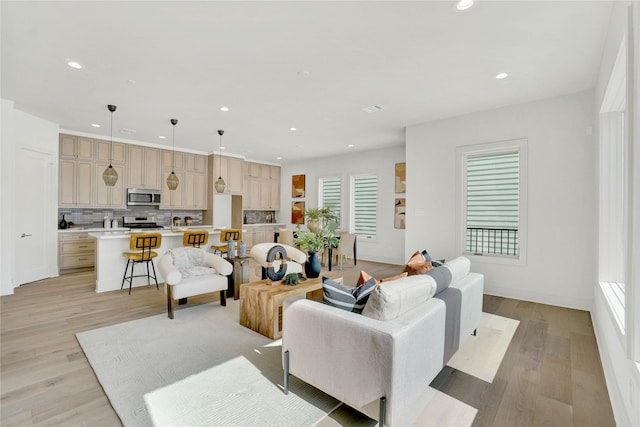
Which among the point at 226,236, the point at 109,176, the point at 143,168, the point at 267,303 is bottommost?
the point at 267,303

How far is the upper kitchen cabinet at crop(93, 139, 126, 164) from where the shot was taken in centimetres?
621

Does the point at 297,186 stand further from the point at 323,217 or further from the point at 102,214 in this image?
the point at 102,214

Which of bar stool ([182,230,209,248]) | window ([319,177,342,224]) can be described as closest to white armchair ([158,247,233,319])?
bar stool ([182,230,209,248])

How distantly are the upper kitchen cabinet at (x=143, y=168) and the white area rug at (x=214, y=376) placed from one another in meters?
4.44

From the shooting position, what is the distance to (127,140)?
6.51 meters

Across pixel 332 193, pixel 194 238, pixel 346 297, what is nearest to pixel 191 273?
pixel 194 238

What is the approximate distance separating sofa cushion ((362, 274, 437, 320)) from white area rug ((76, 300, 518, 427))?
0.49 meters

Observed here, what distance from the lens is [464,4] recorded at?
221cm

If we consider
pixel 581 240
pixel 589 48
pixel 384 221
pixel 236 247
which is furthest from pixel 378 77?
pixel 384 221

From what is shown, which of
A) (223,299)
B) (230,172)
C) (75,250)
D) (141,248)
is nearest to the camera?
(223,299)

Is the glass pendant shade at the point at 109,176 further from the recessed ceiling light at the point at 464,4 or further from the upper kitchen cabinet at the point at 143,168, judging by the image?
the recessed ceiling light at the point at 464,4

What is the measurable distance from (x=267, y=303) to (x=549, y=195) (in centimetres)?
407

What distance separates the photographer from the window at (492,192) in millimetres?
4562

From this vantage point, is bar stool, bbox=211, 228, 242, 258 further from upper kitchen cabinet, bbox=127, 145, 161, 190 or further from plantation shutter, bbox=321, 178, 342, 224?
plantation shutter, bbox=321, 178, 342, 224
